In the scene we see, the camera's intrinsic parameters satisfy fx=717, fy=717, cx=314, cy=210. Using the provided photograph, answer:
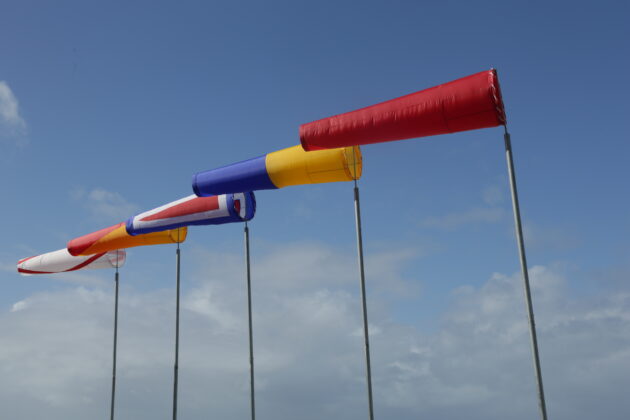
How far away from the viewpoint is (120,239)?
1230 inches

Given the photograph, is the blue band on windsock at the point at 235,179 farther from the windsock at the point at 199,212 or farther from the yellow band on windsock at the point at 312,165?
the windsock at the point at 199,212

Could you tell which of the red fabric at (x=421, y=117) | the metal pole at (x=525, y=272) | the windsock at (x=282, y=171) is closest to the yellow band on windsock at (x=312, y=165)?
the windsock at (x=282, y=171)

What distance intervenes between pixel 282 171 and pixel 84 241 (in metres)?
13.9

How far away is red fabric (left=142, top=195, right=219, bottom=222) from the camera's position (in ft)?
89.2

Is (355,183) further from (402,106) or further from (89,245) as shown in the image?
(89,245)

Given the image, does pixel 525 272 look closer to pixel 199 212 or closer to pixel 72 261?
pixel 199 212

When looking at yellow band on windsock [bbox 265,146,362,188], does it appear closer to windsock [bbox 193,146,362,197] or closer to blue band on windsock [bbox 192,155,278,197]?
windsock [bbox 193,146,362,197]

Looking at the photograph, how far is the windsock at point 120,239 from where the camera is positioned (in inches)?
1219

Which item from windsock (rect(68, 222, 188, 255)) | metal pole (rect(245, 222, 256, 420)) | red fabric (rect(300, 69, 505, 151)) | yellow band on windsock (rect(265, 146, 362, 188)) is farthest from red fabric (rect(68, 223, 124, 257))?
red fabric (rect(300, 69, 505, 151))

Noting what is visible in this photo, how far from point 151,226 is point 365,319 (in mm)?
12144

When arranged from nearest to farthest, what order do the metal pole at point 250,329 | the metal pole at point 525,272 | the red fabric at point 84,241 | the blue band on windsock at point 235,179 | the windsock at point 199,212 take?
the metal pole at point 525,272 → the blue band on windsock at point 235,179 → the metal pole at point 250,329 → the windsock at point 199,212 → the red fabric at point 84,241

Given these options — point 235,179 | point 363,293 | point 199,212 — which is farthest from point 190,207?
point 363,293

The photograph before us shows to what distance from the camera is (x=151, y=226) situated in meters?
29.1

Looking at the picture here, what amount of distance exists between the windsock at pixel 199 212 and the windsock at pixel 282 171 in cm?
200
